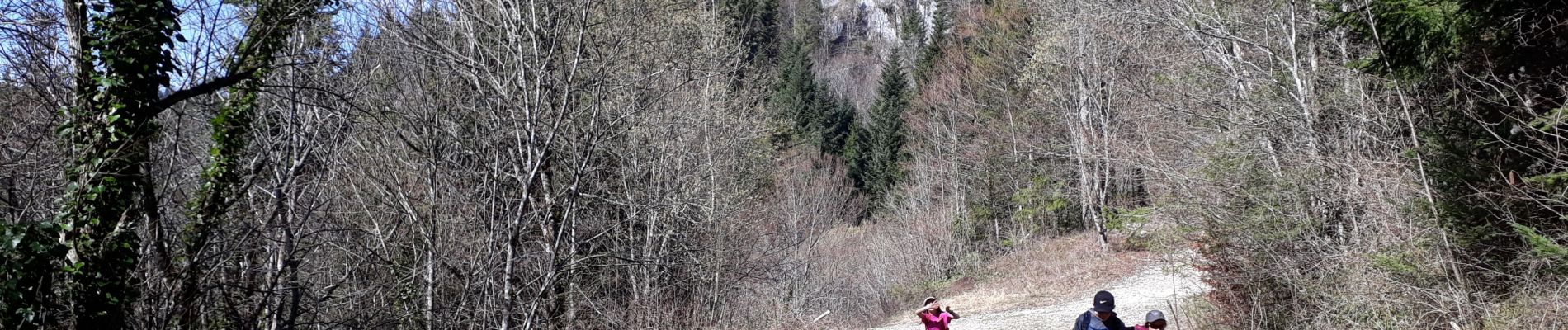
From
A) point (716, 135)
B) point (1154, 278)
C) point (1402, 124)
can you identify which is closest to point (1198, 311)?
point (1402, 124)

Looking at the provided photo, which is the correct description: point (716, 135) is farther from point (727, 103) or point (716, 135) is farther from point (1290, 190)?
point (1290, 190)

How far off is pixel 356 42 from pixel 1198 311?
996cm

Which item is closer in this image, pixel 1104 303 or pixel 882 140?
pixel 1104 303

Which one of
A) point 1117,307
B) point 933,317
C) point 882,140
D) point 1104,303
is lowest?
point 1117,307

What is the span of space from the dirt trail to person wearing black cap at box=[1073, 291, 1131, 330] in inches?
309

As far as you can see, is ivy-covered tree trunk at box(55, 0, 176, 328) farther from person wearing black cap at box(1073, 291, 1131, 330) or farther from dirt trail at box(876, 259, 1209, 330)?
dirt trail at box(876, 259, 1209, 330)

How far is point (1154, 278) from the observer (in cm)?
1747

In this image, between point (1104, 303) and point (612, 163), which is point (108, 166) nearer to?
point (1104, 303)

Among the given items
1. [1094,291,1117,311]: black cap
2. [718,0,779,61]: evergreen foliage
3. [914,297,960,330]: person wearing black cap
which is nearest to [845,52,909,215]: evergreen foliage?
[718,0,779,61]: evergreen foliage

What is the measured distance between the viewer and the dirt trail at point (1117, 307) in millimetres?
14047

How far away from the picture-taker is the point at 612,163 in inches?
591

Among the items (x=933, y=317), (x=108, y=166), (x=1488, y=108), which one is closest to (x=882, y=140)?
(x=933, y=317)

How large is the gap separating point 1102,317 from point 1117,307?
10.3m

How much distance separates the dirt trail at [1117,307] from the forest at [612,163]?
1060 mm
